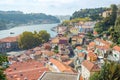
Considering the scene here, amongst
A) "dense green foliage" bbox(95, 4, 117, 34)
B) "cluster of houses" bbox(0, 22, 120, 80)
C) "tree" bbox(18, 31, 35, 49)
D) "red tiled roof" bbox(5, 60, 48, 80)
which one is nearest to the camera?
"cluster of houses" bbox(0, 22, 120, 80)

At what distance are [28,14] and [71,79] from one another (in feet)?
609

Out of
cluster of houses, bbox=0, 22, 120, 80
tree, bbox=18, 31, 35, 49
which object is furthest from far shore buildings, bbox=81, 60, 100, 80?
tree, bbox=18, 31, 35, 49

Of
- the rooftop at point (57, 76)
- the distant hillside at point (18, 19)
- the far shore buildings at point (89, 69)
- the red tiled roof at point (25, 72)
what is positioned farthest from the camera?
the distant hillside at point (18, 19)

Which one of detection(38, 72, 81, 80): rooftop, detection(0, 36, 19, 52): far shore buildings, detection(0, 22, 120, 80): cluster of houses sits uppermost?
detection(38, 72, 81, 80): rooftop

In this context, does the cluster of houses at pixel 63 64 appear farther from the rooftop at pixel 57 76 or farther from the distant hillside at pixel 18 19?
the distant hillside at pixel 18 19

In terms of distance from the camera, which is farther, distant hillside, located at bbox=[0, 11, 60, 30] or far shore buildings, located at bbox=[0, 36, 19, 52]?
distant hillside, located at bbox=[0, 11, 60, 30]

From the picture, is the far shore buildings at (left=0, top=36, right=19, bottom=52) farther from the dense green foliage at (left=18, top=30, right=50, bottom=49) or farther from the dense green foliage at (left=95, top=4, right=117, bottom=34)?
the dense green foliage at (left=95, top=4, right=117, bottom=34)

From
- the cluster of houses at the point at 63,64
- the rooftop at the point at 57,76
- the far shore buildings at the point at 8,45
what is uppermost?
the rooftop at the point at 57,76

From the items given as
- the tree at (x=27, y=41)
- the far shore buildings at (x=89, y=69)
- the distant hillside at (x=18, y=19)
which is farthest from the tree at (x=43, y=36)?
the distant hillside at (x=18, y=19)

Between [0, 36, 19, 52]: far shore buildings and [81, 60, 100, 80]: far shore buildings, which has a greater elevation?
[81, 60, 100, 80]: far shore buildings

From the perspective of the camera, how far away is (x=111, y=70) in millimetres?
14414

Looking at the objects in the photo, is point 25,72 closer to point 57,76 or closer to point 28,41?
point 57,76

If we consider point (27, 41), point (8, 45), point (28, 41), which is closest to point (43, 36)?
point (28, 41)

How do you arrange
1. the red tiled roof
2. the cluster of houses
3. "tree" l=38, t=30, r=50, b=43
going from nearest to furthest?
the cluster of houses < the red tiled roof < "tree" l=38, t=30, r=50, b=43
